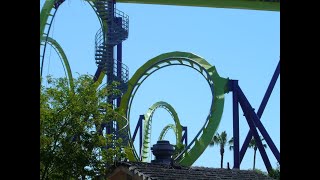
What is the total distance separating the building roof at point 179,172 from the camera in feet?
49.3

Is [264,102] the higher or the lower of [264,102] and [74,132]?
the higher

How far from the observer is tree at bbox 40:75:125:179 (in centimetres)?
1455

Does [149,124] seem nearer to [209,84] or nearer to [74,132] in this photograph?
[209,84]

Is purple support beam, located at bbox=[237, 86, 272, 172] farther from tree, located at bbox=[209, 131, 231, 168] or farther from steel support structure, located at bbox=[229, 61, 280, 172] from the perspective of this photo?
tree, located at bbox=[209, 131, 231, 168]

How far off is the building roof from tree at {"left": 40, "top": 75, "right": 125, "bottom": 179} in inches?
25.8

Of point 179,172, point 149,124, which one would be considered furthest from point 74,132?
point 149,124

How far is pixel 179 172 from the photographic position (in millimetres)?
15742

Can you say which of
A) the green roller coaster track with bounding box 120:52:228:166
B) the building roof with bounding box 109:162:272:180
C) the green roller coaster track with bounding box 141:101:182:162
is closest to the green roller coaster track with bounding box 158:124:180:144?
the green roller coaster track with bounding box 141:101:182:162

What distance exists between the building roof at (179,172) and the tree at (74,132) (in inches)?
25.8

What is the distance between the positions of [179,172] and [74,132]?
2453 millimetres
